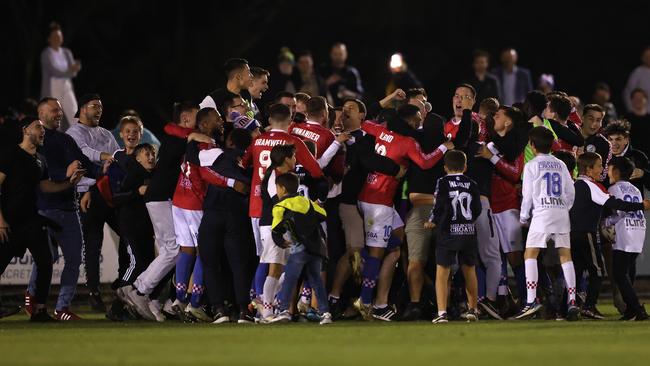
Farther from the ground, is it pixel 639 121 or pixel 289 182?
pixel 639 121

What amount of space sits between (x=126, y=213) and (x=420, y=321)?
3.45 m

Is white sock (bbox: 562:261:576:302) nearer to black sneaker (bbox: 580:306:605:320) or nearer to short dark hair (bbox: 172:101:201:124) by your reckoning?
black sneaker (bbox: 580:306:605:320)

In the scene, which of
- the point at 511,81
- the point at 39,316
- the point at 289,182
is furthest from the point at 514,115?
the point at 511,81

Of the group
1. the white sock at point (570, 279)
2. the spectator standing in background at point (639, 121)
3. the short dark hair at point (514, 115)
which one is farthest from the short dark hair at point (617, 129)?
the spectator standing in background at point (639, 121)

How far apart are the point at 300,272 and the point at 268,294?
1.29ft

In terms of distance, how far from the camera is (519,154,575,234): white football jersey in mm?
17750

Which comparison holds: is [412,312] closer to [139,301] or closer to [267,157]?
[267,157]

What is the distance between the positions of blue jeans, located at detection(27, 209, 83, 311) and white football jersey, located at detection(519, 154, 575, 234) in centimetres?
491

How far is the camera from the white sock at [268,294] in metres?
17.3

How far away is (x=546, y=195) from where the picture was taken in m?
17.8

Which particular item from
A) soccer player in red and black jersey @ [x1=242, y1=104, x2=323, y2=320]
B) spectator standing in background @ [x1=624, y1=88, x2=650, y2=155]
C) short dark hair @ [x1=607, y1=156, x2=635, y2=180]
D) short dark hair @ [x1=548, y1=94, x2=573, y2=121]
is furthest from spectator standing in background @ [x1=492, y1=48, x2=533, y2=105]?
soccer player in red and black jersey @ [x1=242, y1=104, x2=323, y2=320]

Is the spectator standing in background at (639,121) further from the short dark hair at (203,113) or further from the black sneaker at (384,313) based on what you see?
the short dark hair at (203,113)

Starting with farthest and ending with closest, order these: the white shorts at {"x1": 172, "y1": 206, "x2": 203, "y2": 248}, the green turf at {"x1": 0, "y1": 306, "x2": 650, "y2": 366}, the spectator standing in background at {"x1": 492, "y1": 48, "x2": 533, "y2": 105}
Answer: the spectator standing in background at {"x1": 492, "y1": 48, "x2": 533, "y2": 105}, the white shorts at {"x1": 172, "y1": 206, "x2": 203, "y2": 248}, the green turf at {"x1": 0, "y1": 306, "x2": 650, "y2": 366}

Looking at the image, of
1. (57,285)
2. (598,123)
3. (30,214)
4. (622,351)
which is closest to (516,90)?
(598,123)
